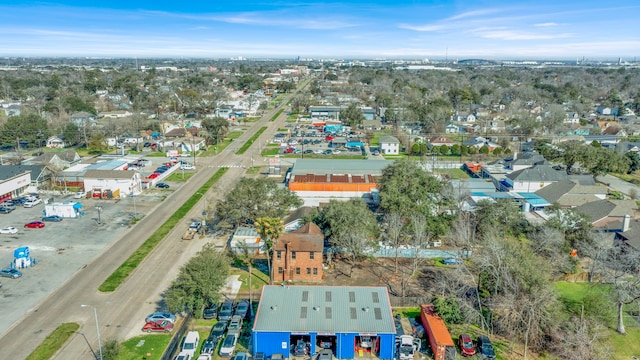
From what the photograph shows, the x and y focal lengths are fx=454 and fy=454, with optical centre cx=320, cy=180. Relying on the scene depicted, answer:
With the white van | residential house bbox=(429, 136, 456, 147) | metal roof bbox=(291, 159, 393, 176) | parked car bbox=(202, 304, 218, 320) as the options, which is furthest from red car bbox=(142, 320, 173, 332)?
residential house bbox=(429, 136, 456, 147)

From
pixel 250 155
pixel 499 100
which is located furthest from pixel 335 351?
pixel 499 100

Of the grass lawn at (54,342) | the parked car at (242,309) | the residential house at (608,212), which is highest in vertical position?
the residential house at (608,212)

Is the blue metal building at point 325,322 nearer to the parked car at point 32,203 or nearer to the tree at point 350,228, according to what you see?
the tree at point 350,228

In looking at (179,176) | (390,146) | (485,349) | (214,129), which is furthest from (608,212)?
(214,129)

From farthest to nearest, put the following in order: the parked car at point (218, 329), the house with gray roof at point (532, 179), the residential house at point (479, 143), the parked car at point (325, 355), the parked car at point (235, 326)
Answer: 1. the residential house at point (479, 143)
2. the house with gray roof at point (532, 179)
3. the parked car at point (235, 326)
4. the parked car at point (218, 329)
5. the parked car at point (325, 355)

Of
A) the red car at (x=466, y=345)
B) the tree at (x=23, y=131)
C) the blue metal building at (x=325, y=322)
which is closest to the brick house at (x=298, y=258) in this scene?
the blue metal building at (x=325, y=322)

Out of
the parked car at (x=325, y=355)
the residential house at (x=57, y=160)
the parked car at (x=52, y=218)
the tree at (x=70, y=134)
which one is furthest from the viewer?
the tree at (x=70, y=134)

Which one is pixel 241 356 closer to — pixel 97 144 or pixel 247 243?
pixel 247 243
